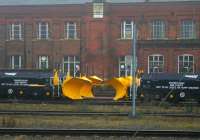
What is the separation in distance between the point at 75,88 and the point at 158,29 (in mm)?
21419

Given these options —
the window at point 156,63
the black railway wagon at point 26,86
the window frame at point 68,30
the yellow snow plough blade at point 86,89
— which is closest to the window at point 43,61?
the window frame at point 68,30

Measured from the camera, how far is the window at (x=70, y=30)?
54031 mm

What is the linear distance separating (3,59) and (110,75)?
1162 centimetres

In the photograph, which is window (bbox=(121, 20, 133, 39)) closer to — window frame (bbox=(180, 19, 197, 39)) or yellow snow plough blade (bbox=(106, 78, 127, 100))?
window frame (bbox=(180, 19, 197, 39))

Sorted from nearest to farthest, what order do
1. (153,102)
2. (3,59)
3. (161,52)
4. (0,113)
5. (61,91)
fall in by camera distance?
(0,113) → (153,102) → (61,91) → (161,52) → (3,59)

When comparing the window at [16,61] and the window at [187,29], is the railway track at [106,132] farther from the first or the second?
the window at [16,61]

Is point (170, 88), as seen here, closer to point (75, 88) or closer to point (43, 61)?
point (75, 88)

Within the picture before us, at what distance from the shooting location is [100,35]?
175 feet

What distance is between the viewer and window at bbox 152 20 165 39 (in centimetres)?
5241

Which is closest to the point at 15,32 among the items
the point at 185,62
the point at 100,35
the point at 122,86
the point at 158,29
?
the point at 100,35

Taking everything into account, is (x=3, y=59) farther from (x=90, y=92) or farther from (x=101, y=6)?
(x=90, y=92)

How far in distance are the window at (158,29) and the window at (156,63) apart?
7.09ft

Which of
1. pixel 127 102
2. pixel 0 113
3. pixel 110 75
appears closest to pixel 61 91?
pixel 127 102

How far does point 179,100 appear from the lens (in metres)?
31.5
